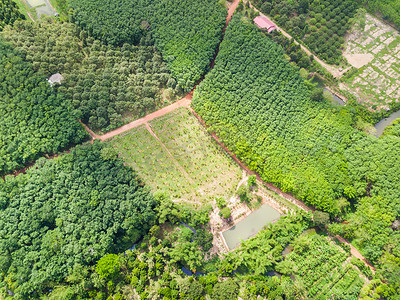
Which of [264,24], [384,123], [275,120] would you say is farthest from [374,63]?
[275,120]

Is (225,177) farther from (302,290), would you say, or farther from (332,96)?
(332,96)

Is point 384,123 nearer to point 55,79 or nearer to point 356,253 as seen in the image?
point 356,253

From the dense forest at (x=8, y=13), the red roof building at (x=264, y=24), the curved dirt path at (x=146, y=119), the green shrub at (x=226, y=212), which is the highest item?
the dense forest at (x=8, y=13)

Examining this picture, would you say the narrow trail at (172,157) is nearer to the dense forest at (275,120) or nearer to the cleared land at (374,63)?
the dense forest at (275,120)

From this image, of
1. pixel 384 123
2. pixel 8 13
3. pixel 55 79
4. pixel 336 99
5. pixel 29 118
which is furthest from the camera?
pixel 336 99

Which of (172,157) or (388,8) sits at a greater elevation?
(388,8)

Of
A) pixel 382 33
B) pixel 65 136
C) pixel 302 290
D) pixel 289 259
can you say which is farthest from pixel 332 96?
pixel 65 136

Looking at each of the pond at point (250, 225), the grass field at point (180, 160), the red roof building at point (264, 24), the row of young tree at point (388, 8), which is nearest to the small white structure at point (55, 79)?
the grass field at point (180, 160)
